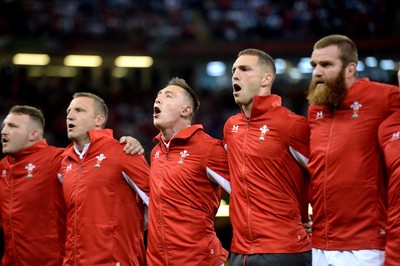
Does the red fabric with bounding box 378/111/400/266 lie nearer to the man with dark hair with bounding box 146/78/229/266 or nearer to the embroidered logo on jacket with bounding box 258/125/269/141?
the embroidered logo on jacket with bounding box 258/125/269/141

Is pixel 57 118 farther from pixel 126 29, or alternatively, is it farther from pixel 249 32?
pixel 249 32

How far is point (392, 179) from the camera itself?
4461 mm

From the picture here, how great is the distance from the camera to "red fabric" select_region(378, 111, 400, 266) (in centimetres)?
438

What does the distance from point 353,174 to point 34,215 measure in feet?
9.91

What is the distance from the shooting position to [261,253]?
4969 mm

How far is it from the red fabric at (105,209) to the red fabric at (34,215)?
434mm

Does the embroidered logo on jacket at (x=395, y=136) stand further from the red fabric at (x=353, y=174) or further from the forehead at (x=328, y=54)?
the forehead at (x=328, y=54)

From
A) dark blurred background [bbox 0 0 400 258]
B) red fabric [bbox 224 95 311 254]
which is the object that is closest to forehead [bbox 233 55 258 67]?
red fabric [bbox 224 95 311 254]

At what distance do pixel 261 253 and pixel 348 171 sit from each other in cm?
84

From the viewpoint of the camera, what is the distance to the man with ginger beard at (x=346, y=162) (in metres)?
4.59

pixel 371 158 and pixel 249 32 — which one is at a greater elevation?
pixel 249 32

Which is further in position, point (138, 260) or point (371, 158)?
point (138, 260)

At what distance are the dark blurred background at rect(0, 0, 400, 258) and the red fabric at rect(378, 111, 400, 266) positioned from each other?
14558mm

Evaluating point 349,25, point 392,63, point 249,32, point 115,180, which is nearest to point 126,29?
point 249,32
